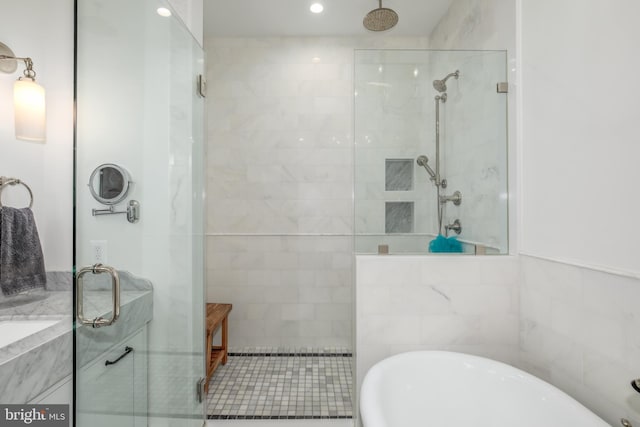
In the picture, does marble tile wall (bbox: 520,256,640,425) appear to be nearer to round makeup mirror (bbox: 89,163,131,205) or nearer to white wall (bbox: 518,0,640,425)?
white wall (bbox: 518,0,640,425)

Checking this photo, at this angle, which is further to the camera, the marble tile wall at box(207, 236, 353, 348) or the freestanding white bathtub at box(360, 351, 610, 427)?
the marble tile wall at box(207, 236, 353, 348)

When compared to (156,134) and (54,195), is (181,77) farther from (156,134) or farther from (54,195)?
(54,195)

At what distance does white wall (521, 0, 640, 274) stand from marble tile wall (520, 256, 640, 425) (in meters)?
0.08

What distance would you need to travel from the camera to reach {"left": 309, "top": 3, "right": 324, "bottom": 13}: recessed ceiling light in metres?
2.52

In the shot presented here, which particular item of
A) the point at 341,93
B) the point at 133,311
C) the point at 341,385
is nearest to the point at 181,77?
the point at 133,311

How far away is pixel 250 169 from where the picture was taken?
2.93 m

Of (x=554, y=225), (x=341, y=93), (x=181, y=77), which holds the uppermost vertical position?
(x=341, y=93)

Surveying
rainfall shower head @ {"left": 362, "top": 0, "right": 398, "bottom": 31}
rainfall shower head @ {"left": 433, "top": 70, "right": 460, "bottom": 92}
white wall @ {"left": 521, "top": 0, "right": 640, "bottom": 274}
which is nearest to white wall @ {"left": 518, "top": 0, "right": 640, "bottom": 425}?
white wall @ {"left": 521, "top": 0, "right": 640, "bottom": 274}

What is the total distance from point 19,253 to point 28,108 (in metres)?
0.62

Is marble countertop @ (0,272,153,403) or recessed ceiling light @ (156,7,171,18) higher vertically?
recessed ceiling light @ (156,7,171,18)

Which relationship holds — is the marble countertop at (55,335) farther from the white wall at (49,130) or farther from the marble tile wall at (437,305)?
the marble tile wall at (437,305)

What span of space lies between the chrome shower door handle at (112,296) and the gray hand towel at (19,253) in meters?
0.57

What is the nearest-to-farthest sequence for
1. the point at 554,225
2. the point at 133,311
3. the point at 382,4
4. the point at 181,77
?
the point at 133,311, the point at 554,225, the point at 181,77, the point at 382,4

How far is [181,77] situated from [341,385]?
2262 mm
